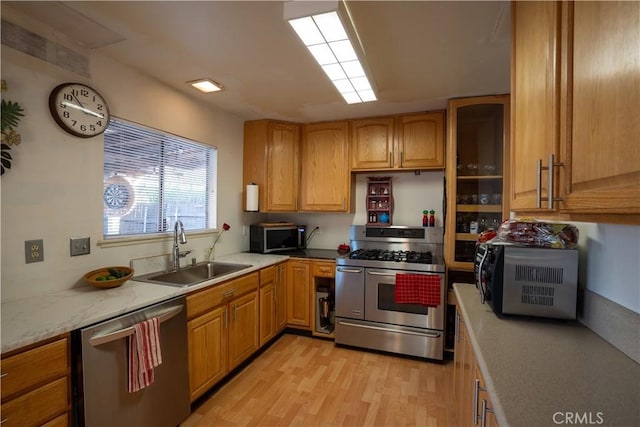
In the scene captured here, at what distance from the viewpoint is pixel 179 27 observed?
1.58 metres

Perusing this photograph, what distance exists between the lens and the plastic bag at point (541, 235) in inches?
52.6

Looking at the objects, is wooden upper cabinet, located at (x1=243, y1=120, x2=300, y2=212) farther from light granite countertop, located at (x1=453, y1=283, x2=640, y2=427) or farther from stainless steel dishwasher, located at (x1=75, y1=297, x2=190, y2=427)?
light granite countertop, located at (x1=453, y1=283, x2=640, y2=427)

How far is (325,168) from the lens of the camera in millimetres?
3264

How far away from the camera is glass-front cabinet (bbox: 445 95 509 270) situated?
2.61 meters

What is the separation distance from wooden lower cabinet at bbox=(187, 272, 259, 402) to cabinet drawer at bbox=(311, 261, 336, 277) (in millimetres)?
673

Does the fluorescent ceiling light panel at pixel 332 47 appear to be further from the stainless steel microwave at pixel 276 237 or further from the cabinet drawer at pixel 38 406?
the cabinet drawer at pixel 38 406

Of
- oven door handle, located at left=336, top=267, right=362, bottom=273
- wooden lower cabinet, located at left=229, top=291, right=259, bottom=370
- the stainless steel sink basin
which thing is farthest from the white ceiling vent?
oven door handle, located at left=336, top=267, right=362, bottom=273

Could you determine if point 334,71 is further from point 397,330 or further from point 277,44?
point 397,330

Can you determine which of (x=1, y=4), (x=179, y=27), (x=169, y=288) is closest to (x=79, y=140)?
(x=1, y=4)

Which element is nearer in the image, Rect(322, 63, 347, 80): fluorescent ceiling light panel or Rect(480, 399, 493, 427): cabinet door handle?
Rect(480, 399, 493, 427): cabinet door handle

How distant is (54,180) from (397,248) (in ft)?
9.38

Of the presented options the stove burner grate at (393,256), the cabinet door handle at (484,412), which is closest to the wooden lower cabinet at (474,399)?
the cabinet door handle at (484,412)

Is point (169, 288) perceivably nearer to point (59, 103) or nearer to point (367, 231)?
point (59, 103)
